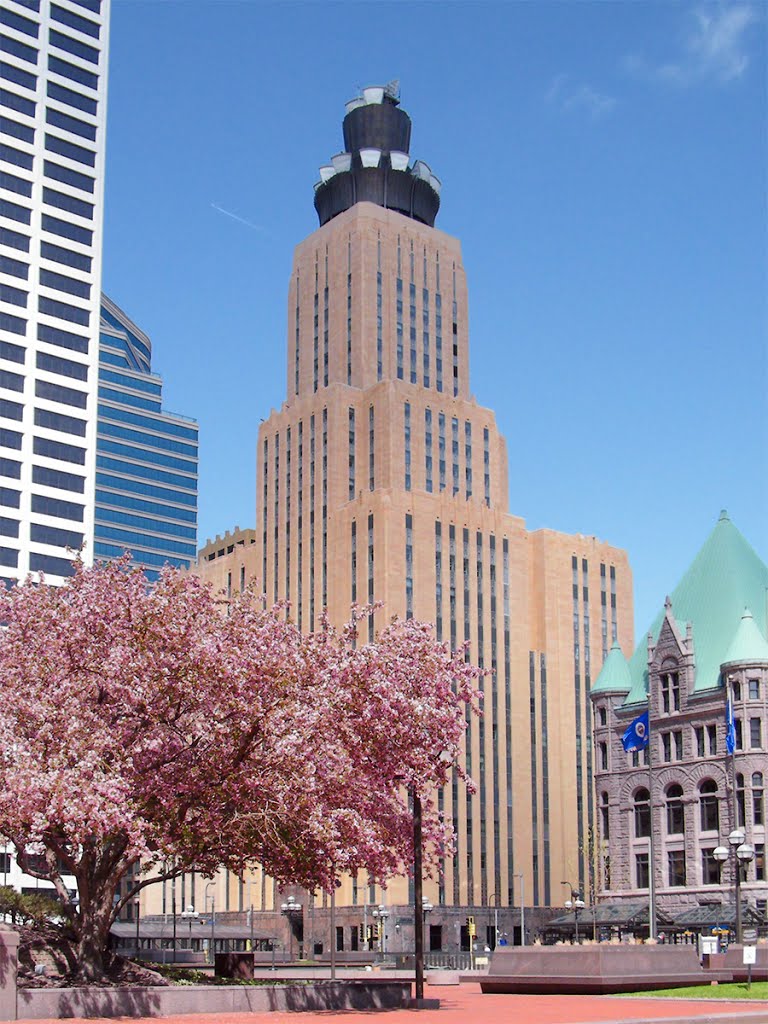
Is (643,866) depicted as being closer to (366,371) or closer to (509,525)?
(509,525)

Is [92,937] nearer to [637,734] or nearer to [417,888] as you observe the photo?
[417,888]

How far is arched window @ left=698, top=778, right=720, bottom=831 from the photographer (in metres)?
100

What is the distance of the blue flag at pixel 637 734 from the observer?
9431 centimetres

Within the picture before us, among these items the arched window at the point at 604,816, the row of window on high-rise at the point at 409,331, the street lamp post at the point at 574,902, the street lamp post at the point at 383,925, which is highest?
the row of window on high-rise at the point at 409,331

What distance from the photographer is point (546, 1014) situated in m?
36.2

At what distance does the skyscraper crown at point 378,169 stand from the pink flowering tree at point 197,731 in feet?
428

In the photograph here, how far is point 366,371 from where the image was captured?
513 feet

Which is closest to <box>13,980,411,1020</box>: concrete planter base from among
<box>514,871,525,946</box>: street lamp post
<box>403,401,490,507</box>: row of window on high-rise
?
<box>514,871,525,946</box>: street lamp post

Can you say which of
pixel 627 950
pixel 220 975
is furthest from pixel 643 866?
pixel 220 975

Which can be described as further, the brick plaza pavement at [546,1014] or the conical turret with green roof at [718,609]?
the conical turret with green roof at [718,609]

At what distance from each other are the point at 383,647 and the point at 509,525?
111 metres

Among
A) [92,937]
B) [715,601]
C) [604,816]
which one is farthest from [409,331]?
[92,937]

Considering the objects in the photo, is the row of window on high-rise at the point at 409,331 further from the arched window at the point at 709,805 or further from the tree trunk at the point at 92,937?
the tree trunk at the point at 92,937

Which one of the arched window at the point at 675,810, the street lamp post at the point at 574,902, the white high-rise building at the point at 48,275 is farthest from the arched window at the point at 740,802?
the white high-rise building at the point at 48,275
